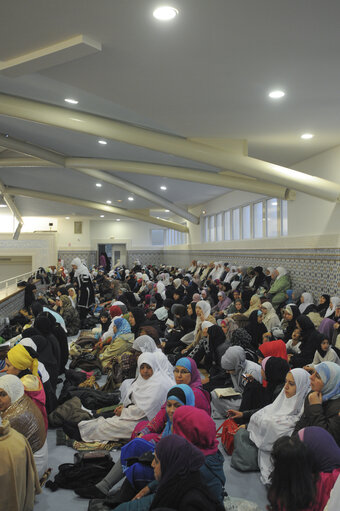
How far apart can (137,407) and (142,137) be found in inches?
164

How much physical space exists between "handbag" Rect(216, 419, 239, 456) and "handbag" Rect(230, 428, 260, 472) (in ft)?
0.39

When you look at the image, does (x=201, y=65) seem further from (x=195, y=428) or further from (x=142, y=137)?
(x=195, y=428)

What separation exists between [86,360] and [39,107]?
12.6 feet

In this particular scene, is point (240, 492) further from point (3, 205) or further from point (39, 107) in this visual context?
point (3, 205)

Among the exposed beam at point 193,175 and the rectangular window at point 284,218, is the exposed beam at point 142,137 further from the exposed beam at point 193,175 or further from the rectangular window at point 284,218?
the rectangular window at point 284,218

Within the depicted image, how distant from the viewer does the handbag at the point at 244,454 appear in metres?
3.56

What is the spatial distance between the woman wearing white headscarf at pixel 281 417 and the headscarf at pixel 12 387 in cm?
192

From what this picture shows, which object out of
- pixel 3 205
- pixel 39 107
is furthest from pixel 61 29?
pixel 3 205

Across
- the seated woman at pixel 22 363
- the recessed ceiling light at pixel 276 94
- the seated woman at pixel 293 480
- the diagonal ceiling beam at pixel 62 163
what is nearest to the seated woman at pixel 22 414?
the seated woman at pixel 22 363

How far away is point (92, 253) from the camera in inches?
989

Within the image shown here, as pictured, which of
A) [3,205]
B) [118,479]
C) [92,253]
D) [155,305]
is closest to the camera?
[118,479]

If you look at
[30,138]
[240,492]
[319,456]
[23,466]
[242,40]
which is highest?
[30,138]

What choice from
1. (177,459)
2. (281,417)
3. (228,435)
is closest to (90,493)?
(228,435)

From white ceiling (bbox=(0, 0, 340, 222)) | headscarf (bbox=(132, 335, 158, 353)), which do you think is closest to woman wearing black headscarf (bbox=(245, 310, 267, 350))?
headscarf (bbox=(132, 335, 158, 353))
